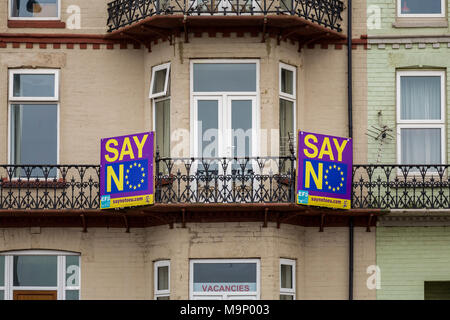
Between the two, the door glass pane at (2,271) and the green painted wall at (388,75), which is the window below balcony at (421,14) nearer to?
the green painted wall at (388,75)

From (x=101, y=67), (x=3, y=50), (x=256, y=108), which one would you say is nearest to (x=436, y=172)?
(x=256, y=108)

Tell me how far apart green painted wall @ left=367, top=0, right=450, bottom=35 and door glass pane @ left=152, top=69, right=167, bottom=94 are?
14.4 feet

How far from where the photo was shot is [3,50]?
3231 centimetres

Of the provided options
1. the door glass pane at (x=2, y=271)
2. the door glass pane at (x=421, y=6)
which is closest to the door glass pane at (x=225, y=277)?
the door glass pane at (x=2, y=271)

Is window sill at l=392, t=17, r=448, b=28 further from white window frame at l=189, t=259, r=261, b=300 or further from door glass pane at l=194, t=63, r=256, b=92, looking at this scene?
white window frame at l=189, t=259, r=261, b=300

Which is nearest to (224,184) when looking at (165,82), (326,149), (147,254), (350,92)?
(326,149)

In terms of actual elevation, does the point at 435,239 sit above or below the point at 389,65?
below

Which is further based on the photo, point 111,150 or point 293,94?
point 293,94

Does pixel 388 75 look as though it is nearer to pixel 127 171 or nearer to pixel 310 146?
pixel 310 146

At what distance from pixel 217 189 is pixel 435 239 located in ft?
15.1

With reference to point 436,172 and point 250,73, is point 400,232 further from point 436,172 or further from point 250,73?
point 250,73

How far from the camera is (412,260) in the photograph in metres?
31.5

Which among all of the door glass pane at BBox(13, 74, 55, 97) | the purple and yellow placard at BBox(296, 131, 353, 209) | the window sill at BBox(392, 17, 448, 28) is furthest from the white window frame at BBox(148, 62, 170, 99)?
the window sill at BBox(392, 17, 448, 28)

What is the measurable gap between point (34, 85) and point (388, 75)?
738cm
